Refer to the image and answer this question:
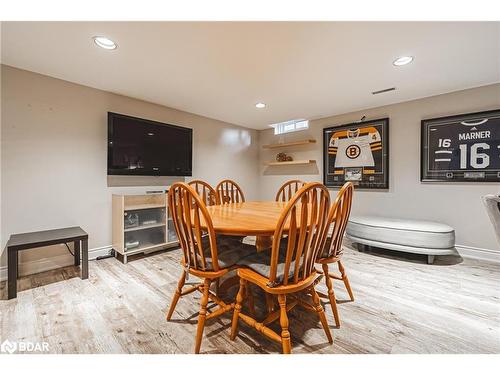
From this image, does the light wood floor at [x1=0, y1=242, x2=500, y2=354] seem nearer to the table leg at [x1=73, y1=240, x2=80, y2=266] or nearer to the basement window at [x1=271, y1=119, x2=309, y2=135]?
the table leg at [x1=73, y1=240, x2=80, y2=266]

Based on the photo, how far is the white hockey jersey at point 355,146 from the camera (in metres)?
3.63

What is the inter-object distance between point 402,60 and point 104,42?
8.63 ft

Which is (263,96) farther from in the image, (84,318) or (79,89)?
(84,318)

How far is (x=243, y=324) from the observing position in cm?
162

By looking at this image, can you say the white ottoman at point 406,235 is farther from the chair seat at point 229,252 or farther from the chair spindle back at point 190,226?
the chair spindle back at point 190,226

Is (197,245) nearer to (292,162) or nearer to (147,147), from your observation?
(147,147)

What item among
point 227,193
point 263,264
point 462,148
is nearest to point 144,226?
point 227,193

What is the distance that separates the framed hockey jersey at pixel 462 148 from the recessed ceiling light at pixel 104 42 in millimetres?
3766

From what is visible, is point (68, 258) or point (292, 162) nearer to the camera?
point (68, 258)

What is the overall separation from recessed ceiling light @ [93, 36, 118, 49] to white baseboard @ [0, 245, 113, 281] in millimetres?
2308

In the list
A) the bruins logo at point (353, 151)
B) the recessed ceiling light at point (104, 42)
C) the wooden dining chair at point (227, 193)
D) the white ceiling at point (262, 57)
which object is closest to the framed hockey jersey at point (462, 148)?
the white ceiling at point (262, 57)

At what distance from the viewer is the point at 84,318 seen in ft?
5.51
